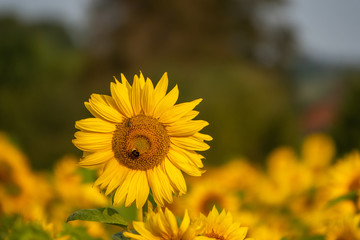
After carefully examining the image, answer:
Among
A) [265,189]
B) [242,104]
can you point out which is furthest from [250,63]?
[265,189]

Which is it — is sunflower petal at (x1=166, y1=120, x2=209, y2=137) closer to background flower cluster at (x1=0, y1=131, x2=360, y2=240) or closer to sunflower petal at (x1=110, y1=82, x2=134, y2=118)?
sunflower petal at (x1=110, y1=82, x2=134, y2=118)

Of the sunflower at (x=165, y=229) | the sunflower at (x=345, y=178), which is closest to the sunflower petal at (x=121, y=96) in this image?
the sunflower at (x=165, y=229)

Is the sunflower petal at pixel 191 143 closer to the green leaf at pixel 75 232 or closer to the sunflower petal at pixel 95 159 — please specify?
the sunflower petal at pixel 95 159

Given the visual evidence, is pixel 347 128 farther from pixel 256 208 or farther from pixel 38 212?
pixel 38 212

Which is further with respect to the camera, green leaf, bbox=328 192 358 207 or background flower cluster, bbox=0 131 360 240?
green leaf, bbox=328 192 358 207

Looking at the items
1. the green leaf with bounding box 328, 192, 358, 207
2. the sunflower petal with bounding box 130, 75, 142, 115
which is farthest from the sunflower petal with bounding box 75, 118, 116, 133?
the green leaf with bounding box 328, 192, 358, 207
